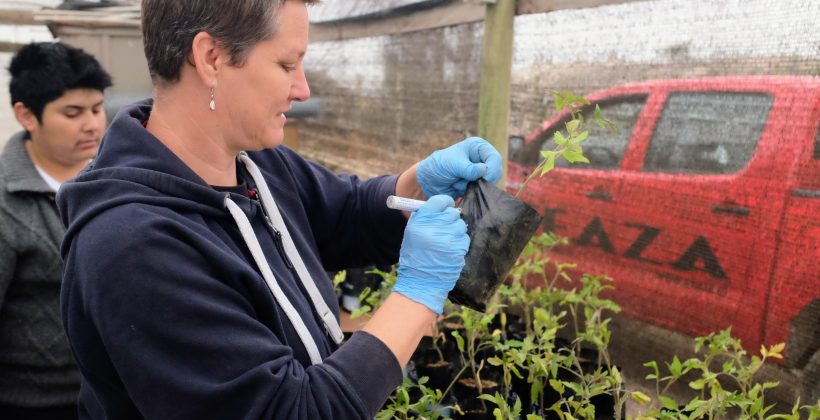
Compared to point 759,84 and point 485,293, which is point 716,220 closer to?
point 759,84

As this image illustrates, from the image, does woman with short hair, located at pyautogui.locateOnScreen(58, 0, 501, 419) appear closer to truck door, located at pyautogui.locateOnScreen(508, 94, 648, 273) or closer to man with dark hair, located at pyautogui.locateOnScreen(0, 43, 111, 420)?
man with dark hair, located at pyautogui.locateOnScreen(0, 43, 111, 420)

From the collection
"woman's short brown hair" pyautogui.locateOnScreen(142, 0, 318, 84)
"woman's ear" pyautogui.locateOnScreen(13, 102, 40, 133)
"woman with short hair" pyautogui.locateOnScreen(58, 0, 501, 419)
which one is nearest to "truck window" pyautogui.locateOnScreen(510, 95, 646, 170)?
"woman with short hair" pyautogui.locateOnScreen(58, 0, 501, 419)

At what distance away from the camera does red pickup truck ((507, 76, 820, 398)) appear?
1.44m

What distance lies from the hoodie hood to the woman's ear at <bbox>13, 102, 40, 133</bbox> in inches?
44.8

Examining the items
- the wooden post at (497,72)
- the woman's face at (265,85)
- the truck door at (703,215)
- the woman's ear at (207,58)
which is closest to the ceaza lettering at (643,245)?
the truck door at (703,215)

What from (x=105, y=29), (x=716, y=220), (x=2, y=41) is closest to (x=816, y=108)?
(x=716, y=220)

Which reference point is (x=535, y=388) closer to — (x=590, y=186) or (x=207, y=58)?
(x=590, y=186)

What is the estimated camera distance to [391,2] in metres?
2.71

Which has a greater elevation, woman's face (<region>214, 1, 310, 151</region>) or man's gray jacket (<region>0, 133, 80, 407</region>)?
woman's face (<region>214, 1, 310, 151</region>)

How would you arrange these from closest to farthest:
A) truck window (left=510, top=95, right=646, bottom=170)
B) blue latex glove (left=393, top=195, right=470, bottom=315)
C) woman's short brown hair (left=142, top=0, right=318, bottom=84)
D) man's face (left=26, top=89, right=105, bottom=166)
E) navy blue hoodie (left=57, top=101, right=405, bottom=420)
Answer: navy blue hoodie (left=57, top=101, right=405, bottom=420)
woman's short brown hair (left=142, top=0, right=318, bottom=84)
blue latex glove (left=393, top=195, right=470, bottom=315)
truck window (left=510, top=95, right=646, bottom=170)
man's face (left=26, top=89, right=105, bottom=166)

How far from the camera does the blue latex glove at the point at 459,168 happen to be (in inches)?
52.1

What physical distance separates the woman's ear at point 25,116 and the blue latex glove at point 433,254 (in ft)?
5.01

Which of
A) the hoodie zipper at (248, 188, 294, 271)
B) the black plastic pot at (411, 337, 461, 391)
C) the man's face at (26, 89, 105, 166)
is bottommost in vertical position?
the black plastic pot at (411, 337, 461, 391)

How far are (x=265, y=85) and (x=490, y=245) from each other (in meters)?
0.52
